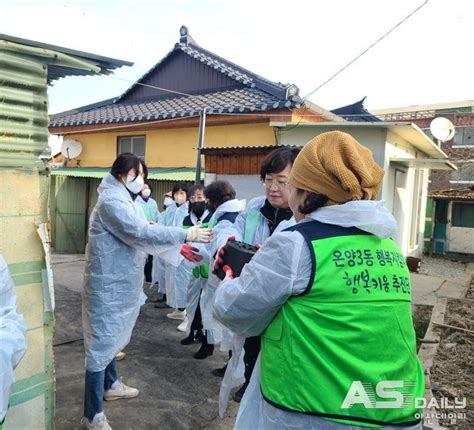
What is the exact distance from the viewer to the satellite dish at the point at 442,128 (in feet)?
34.0

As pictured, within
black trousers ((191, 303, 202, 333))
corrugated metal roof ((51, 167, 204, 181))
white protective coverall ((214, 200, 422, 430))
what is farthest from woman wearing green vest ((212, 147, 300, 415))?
corrugated metal roof ((51, 167, 204, 181))

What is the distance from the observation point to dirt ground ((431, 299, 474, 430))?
3328 mm

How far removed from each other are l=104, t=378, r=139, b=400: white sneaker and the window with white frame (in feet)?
25.8

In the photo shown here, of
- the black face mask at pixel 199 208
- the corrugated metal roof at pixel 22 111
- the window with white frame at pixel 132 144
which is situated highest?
the window with white frame at pixel 132 144

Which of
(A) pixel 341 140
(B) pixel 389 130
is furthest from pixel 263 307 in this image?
(B) pixel 389 130

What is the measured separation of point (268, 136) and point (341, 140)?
23.2ft

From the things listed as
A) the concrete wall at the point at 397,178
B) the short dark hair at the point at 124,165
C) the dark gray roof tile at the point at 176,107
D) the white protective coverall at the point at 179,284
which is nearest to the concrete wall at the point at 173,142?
the dark gray roof tile at the point at 176,107

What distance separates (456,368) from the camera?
4.21 meters

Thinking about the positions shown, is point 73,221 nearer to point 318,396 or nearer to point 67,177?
point 67,177

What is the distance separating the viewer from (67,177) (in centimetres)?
1077

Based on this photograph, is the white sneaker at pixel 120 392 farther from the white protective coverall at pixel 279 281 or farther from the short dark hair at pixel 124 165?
the white protective coverall at pixel 279 281

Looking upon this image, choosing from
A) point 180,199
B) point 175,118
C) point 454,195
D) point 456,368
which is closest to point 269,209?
point 456,368

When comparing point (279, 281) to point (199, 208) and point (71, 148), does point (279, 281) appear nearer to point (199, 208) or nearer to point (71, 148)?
point (199, 208)

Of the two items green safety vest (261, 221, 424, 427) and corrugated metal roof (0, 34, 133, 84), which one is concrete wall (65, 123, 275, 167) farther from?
green safety vest (261, 221, 424, 427)
